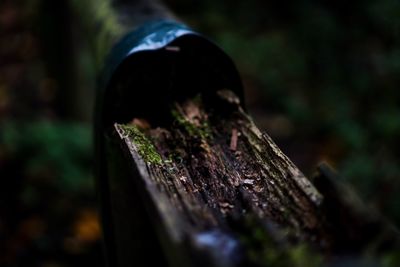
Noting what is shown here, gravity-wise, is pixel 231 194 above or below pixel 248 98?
below

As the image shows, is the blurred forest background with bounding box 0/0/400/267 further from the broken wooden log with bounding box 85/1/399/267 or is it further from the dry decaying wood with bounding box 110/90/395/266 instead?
the dry decaying wood with bounding box 110/90/395/266

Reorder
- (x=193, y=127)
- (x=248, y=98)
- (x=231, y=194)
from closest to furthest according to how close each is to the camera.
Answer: (x=231, y=194) → (x=193, y=127) → (x=248, y=98)

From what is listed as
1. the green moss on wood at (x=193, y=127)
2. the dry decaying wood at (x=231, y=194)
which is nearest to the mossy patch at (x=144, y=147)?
the dry decaying wood at (x=231, y=194)

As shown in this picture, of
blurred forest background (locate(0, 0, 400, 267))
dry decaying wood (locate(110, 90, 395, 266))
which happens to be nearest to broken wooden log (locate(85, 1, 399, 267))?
dry decaying wood (locate(110, 90, 395, 266))

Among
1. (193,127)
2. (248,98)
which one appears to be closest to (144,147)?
(193,127)

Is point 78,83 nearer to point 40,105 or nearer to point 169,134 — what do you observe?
point 40,105

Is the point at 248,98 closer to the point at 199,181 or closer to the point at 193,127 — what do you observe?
the point at 193,127
